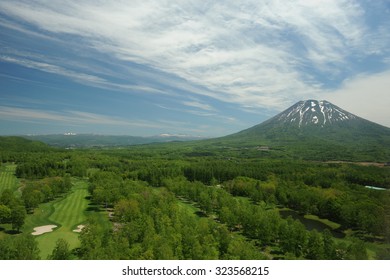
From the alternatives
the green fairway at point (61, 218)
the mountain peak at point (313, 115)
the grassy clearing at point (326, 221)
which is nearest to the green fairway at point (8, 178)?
the green fairway at point (61, 218)

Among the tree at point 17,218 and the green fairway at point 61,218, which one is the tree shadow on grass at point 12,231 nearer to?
the tree at point 17,218

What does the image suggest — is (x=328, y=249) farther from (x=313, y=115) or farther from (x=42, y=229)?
(x=313, y=115)

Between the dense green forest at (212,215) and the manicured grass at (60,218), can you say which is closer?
the dense green forest at (212,215)

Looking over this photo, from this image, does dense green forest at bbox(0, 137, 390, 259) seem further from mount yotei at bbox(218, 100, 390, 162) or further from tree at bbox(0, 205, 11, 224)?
mount yotei at bbox(218, 100, 390, 162)

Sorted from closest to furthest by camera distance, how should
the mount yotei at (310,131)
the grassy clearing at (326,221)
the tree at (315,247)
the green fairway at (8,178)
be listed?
the tree at (315,247)
the grassy clearing at (326,221)
the green fairway at (8,178)
the mount yotei at (310,131)

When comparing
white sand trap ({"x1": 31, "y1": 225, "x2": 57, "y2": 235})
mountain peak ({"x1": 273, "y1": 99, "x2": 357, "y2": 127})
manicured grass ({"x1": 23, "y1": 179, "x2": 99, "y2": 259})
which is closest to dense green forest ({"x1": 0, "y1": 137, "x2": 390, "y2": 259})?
manicured grass ({"x1": 23, "y1": 179, "x2": 99, "y2": 259})

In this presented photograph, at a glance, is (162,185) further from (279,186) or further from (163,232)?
(163,232)

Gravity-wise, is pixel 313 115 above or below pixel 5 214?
above

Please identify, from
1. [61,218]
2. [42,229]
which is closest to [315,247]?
[42,229]

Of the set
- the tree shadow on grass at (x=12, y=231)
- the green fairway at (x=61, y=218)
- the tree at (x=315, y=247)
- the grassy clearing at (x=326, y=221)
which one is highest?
the tree at (x=315, y=247)
